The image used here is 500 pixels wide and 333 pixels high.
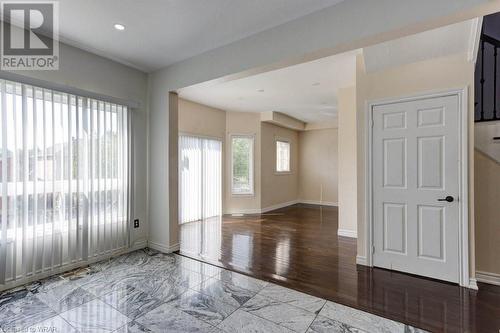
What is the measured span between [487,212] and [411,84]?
5.55 ft

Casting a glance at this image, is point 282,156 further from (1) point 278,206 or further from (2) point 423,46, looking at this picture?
(2) point 423,46

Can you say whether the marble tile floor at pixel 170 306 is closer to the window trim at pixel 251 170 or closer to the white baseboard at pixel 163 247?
the white baseboard at pixel 163 247

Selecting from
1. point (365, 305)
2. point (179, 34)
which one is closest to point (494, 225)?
point (365, 305)

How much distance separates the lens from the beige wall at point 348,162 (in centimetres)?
462

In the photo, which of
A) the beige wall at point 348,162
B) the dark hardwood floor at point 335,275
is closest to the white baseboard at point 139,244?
the dark hardwood floor at point 335,275

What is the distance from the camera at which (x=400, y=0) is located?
1.95 m

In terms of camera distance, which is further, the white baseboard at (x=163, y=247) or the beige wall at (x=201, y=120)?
the beige wall at (x=201, y=120)

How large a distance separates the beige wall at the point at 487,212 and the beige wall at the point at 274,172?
4749 mm

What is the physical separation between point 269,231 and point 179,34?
378 cm

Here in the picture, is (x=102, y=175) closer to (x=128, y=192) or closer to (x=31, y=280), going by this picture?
(x=128, y=192)

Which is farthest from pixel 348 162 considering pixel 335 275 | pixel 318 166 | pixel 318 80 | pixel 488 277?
pixel 318 166

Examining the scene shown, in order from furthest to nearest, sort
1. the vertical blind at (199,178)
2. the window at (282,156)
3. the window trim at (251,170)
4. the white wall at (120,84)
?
the window at (282,156) → the window trim at (251,170) → the vertical blind at (199,178) → the white wall at (120,84)

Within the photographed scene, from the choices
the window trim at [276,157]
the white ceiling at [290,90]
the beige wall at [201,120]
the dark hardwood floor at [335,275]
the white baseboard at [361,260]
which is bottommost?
the dark hardwood floor at [335,275]

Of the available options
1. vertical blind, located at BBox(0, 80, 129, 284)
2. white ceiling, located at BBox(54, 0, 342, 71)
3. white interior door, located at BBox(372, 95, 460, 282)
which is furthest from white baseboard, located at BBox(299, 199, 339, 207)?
white ceiling, located at BBox(54, 0, 342, 71)
